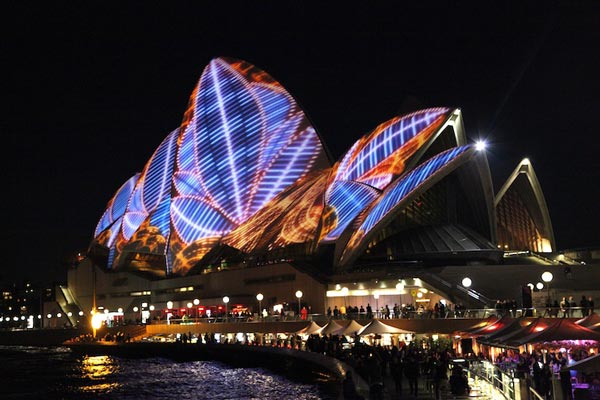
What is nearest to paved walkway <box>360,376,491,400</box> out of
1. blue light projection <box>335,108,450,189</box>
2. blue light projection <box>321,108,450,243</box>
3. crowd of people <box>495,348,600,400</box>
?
crowd of people <box>495,348,600,400</box>

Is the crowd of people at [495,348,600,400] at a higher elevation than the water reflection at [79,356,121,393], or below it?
higher

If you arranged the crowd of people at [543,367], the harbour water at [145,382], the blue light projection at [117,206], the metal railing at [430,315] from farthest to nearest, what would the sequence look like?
the blue light projection at [117,206]
the harbour water at [145,382]
the metal railing at [430,315]
the crowd of people at [543,367]

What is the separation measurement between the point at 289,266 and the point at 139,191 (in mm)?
18298

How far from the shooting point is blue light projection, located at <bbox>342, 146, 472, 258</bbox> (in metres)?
33.8

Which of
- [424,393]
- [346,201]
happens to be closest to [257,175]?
[346,201]

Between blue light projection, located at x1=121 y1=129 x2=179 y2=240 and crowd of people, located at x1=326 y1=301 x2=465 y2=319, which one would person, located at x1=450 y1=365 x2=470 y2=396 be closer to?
crowd of people, located at x1=326 y1=301 x2=465 y2=319

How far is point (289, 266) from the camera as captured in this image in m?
41.0

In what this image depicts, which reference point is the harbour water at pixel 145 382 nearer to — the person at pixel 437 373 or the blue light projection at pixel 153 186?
the person at pixel 437 373

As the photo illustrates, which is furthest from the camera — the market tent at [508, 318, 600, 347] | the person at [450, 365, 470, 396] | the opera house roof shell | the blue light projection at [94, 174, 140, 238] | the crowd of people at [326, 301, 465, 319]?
the blue light projection at [94, 174, 140, 238]

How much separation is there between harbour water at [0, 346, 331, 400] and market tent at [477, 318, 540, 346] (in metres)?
4.98

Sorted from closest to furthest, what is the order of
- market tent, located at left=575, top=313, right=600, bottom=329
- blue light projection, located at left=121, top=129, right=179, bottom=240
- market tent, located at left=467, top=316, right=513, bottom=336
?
market tent, located at left=575, top=313, right=600, bottom=329
market tent, located at left=467, top=316, right=513, bottom=336
blue light projection, located at left=121, top=129, right=179, bottom=240

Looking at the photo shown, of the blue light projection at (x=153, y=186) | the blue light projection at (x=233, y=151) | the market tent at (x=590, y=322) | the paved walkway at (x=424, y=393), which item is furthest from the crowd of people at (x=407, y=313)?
the blue light projection at (x=153, y=186)

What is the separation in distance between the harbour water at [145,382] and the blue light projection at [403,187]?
858cm

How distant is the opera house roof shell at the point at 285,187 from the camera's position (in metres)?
35.8
